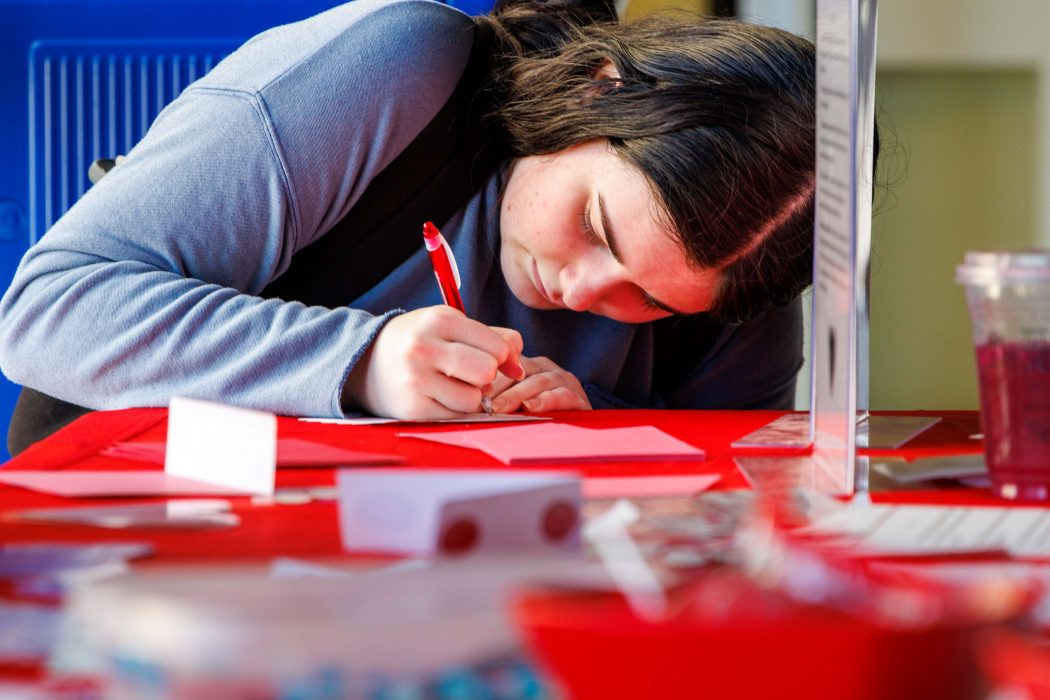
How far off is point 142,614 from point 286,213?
87cm

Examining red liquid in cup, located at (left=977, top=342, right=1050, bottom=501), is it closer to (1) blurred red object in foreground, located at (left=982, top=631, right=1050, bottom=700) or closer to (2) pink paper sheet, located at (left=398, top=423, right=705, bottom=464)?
(2) pink paper sheet, located at (left=398, top=423, right=705, bottom=464)

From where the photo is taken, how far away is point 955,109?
328 centimetres

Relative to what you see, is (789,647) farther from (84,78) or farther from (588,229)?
(84,78)

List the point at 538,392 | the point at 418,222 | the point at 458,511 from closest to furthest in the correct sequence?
the point at 458,511 → the point at 538,392 → the point at 418,222

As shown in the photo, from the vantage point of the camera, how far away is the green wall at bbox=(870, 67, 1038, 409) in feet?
10.6

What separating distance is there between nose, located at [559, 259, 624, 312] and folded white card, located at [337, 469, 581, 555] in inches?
26.6

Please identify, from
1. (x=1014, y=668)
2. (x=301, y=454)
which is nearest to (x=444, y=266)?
(x=301, y=454)

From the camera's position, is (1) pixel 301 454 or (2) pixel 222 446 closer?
→ (2) pixel 222 446

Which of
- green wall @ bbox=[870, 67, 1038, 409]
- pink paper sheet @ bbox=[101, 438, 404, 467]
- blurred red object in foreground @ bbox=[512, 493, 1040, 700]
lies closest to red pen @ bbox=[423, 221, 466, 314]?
pink paper sheet @ bbox=[101, 438, 404, 467]

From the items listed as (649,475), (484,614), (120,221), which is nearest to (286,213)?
(120,221)

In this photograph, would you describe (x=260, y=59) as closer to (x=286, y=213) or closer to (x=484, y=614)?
(x=286, y=213)

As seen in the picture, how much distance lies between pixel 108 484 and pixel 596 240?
23.7 inches

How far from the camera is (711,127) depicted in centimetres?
112

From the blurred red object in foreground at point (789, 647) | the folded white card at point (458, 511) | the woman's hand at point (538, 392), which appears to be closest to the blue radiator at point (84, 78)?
the woman's hand at point (538, 392)
